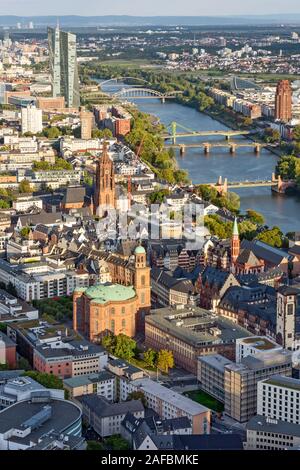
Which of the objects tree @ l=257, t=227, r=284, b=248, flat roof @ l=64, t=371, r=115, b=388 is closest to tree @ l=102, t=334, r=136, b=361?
flat roof @ l=64, t=371, r=115, b=388

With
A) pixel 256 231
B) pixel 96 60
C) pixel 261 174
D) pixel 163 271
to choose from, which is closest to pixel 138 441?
pixel 163 271

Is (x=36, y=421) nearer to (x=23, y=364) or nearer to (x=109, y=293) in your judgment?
(x=23, y=364)

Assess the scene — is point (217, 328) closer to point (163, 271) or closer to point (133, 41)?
point (163, 271)

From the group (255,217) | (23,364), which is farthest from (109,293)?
(255,217)

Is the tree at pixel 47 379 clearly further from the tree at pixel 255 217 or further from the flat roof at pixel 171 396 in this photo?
the tree at pixel 255 217

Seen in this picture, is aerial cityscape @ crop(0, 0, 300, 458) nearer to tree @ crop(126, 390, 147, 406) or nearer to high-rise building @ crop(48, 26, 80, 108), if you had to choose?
tree @ crop(126, 390, 147, 406)

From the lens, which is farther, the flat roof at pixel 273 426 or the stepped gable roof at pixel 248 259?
the stepped gable roof at pixel 248 259

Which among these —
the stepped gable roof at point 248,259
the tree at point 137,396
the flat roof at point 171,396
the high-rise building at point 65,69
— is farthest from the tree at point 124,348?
the high-rise building at point 65,69
